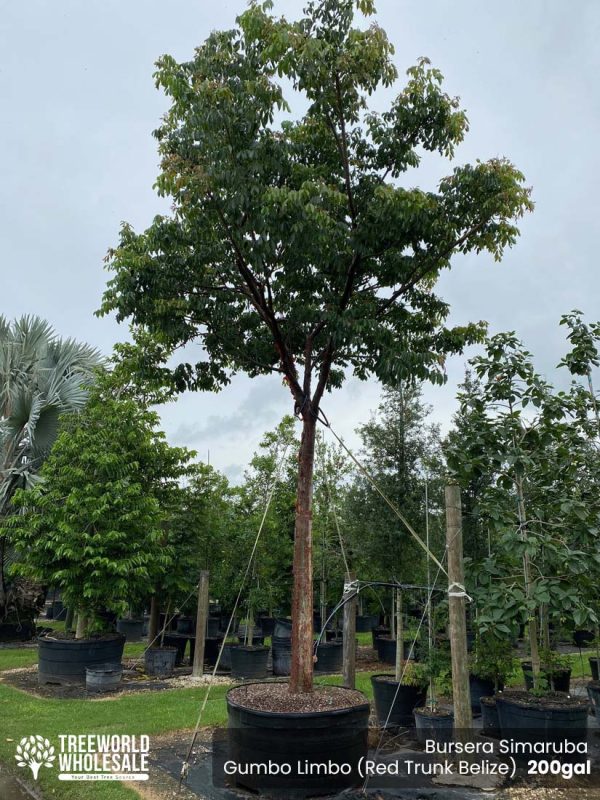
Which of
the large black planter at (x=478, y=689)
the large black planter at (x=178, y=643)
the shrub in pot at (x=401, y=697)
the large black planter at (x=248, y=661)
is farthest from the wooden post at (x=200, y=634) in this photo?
the large black planter at (x=478, y=689)

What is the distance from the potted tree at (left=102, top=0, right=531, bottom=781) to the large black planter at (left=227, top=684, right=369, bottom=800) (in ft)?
0.10

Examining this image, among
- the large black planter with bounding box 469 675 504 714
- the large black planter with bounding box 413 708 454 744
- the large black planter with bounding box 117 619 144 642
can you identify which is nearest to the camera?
the large black planter with bounding box 413 708 454 744

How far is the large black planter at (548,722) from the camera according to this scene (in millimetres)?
5962

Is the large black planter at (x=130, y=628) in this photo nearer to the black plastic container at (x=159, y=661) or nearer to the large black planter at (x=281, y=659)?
the black plastic container at (x=159, y=661)

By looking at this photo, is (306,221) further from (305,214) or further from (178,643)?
(178,643)

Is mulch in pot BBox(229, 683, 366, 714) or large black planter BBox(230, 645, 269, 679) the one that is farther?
large black planter BBox(230, 645, 269, 679)

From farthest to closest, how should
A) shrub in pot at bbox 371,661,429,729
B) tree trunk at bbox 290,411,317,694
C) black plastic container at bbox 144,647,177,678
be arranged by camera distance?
black plastic container at bbox 144,647,177,678
shrub in pot at bbox 371,661,429,729
tree trunk at bbox 290,411,317,694

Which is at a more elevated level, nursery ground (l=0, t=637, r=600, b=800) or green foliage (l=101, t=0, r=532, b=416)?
green foliage (l=101, t=0, r=532, b=416)

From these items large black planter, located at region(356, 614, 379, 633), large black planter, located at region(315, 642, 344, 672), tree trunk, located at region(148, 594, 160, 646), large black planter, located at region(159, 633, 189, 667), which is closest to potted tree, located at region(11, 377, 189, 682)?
tree trunk, located at region(148, 594, 160, 646)

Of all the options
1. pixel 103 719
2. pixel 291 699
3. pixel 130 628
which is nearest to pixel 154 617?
pixel 130 628

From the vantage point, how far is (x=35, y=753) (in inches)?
248

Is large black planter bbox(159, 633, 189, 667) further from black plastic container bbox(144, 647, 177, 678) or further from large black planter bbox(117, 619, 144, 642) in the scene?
large black planter bbox(117, 619, 144, 642)

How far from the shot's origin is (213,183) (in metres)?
6.00

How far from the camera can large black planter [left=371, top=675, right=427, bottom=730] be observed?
772cm
